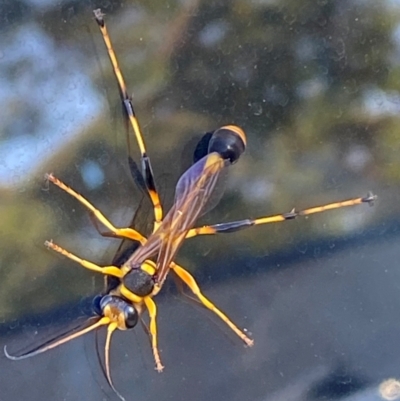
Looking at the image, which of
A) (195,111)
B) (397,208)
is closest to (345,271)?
(397,208)

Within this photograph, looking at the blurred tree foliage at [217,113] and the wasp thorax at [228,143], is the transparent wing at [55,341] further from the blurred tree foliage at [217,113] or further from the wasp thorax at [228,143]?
the wasp thorax at [228,143]

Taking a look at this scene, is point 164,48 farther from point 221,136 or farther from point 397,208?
point 397,208

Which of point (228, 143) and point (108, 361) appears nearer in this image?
point (228, 143)

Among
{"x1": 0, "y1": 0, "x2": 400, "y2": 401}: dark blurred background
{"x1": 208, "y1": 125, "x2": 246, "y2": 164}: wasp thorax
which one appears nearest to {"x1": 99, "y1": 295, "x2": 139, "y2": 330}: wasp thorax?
{"x1": 0, "y1": 0, "x2": 400, "y2": 401}: dark blurred background

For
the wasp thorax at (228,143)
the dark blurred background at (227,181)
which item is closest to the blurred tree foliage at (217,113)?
the dark blurred background at (227,181)

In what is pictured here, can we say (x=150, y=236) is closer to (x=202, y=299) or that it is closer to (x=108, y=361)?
(x=202, y=299)

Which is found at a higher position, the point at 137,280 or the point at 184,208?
the point at 184,208

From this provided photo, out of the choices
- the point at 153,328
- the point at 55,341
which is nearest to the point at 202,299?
the point at 153,328

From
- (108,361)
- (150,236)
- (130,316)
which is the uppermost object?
(150,236)
